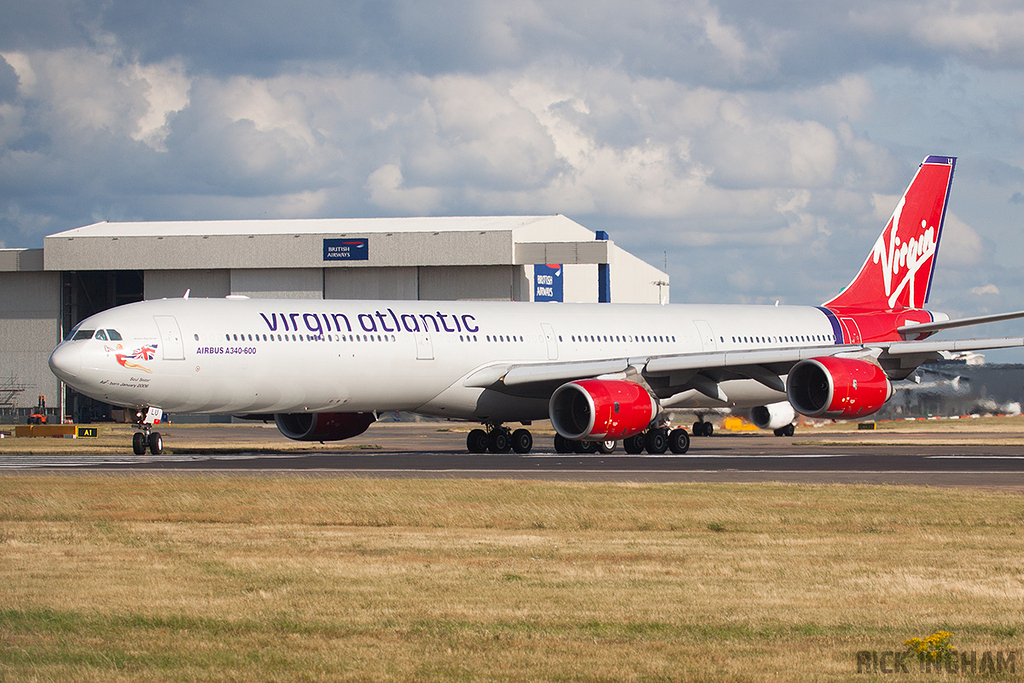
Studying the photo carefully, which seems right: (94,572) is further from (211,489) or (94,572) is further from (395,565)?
(211,489)

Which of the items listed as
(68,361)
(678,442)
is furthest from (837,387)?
(68,361)

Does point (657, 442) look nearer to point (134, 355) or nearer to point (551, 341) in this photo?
point (551, 341)

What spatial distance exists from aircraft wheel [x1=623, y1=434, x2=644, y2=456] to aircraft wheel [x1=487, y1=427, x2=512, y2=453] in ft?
12.4

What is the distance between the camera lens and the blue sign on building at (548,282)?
244 feet

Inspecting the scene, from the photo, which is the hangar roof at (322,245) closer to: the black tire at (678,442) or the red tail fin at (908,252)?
the red tail fin at (908,252)

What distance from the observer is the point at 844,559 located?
489 inches

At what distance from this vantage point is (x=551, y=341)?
35.4 m

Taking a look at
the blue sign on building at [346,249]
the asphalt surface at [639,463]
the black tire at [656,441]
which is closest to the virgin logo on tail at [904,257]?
the asphalt surface at [639,463]

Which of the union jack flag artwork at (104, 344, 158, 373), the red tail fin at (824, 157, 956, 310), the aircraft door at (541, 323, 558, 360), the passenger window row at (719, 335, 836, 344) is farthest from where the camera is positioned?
the red tail fin at (824, 157, 956, 310)

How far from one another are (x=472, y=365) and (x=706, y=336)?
30.4ft

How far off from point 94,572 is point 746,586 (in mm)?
6222

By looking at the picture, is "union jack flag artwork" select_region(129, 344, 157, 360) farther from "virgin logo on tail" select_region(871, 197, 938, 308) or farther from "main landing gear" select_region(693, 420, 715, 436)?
"main landing gear" select_region(693, 420, 715, 436)

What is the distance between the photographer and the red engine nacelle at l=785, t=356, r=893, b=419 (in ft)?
102

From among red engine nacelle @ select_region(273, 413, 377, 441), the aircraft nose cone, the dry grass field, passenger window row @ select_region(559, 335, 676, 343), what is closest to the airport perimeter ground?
the dry grass field
